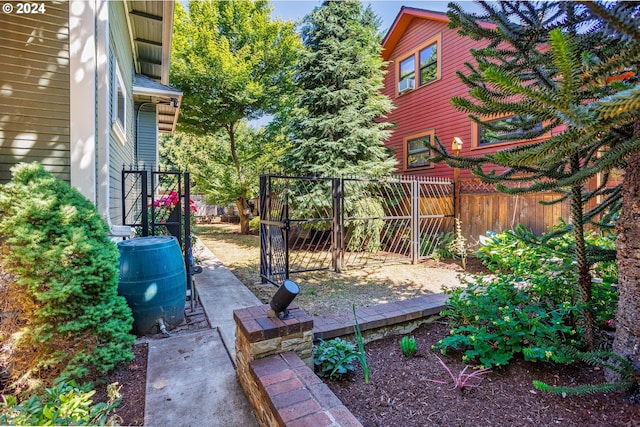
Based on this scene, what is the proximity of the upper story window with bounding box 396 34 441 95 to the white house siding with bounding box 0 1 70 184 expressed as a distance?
31.1 ft

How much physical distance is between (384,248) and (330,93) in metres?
4.31

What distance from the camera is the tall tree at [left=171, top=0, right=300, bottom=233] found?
34.1 ft

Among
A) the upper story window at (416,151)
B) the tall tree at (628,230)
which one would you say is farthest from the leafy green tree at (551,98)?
the upper story window at (416,151)

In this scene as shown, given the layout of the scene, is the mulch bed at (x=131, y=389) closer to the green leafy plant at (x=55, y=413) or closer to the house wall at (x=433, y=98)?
the green leafy plant at (x=55, y=413)

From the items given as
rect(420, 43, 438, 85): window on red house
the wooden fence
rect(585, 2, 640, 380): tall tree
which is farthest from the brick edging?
rect(420, 43, 438, 85): window on red house

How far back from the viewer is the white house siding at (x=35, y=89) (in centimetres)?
306

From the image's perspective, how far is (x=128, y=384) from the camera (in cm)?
229

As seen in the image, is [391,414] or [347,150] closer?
[391,414]

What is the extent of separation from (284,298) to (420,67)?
10.7 m

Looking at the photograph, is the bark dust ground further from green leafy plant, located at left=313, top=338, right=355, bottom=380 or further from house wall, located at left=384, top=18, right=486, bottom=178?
house wall, located at left=384, top=18, right=486, bottom=178

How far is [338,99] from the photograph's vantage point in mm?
8516

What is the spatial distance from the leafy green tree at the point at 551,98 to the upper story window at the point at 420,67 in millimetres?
8201

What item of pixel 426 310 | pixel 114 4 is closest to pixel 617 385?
pixel 426 310

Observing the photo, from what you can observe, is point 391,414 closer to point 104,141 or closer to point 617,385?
point 617,385
